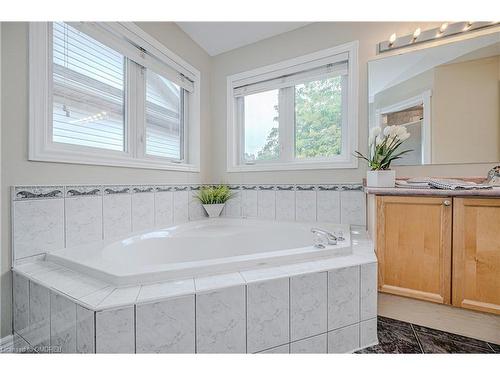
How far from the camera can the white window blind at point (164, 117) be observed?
198 cm

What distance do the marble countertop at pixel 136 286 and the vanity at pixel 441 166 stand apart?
0.32 metres

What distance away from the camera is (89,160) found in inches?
56.7

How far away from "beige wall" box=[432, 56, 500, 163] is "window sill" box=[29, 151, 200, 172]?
2.11m

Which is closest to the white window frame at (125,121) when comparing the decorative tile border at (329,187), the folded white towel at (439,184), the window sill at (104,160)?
the window sill at (104,160)

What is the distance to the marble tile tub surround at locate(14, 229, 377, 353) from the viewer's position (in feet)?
2.63

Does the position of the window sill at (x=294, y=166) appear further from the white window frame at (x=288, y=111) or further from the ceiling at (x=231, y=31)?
the ceiling at (x=231, y=31)

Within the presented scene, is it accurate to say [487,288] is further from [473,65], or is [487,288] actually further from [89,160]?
[89,160]

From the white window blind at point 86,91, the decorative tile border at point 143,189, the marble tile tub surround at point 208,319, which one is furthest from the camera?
the decorative tile border at point 143,189

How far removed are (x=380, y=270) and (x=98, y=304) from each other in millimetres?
1487

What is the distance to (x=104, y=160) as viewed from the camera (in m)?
1.52
